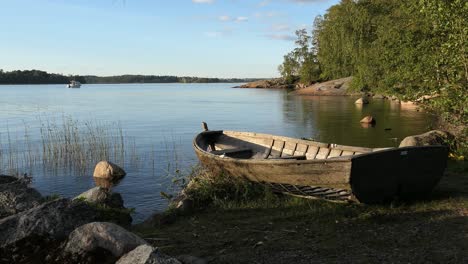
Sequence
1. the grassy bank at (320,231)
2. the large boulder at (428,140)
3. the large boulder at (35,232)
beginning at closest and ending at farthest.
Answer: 1. the large boulder at (35,232)
2. the grassy bank at (320,231)
3. the large boulder at (428,140)

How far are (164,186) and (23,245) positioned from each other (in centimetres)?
894

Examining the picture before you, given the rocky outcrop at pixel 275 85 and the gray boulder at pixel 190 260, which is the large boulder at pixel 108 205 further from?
the rocky outcrop at pixel 275 85

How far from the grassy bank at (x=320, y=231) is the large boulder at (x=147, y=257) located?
1625 millimetres

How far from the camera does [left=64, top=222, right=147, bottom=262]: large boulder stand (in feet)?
18.7

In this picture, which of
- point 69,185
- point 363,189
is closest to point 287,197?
point 363,189

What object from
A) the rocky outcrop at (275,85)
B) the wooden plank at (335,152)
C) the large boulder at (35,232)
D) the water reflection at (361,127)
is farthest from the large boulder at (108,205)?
the rocky outcrop at (275,85)

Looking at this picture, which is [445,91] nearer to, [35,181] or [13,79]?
[35,181]

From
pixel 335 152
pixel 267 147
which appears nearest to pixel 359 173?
pixel 335 152

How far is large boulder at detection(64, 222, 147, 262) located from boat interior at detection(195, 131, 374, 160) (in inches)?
244

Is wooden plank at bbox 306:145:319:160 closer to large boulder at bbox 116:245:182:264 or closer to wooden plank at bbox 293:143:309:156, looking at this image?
wooden plank at bbox 293:143:309:156

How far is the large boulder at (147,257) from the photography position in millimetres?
4766

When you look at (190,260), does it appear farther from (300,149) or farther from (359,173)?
(300,149)

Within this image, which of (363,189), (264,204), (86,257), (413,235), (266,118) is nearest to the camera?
(86,257)

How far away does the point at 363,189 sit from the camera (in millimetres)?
8547
